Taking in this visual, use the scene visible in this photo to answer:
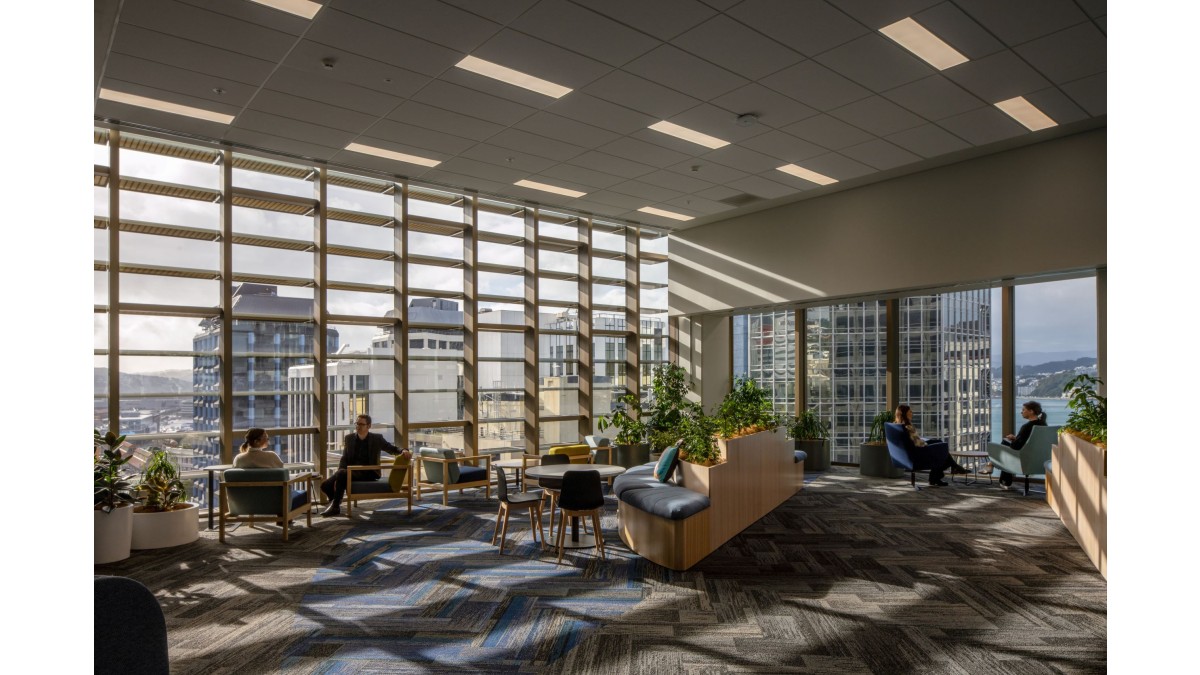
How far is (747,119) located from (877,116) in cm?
141

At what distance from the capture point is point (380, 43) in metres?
5.51

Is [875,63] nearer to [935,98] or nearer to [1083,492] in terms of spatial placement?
[935,98]

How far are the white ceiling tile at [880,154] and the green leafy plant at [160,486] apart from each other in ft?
28.2

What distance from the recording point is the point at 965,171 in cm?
896

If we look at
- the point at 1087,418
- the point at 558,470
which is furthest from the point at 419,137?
the point at 1087,418

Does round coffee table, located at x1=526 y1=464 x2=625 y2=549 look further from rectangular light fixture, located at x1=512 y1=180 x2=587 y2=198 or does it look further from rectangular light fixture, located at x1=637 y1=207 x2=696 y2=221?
rectangular light fixture, located at x1=637 y1=207 x2=696 y2=221

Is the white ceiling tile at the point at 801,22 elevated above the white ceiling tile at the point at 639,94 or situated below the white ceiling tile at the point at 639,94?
above

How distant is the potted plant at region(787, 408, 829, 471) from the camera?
1166 centimetres

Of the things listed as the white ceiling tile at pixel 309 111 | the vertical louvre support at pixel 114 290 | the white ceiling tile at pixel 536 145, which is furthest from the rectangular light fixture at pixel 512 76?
the vertical louvre support at pixel 114 290

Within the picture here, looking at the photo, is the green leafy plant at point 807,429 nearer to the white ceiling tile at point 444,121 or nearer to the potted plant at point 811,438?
the potted plant at point 811,438

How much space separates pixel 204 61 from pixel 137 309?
353 centimetres

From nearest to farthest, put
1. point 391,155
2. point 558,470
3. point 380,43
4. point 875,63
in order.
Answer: point 380,43 → point 875,63 → point 558,470 → point 391,155

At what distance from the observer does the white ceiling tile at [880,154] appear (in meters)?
8.20
